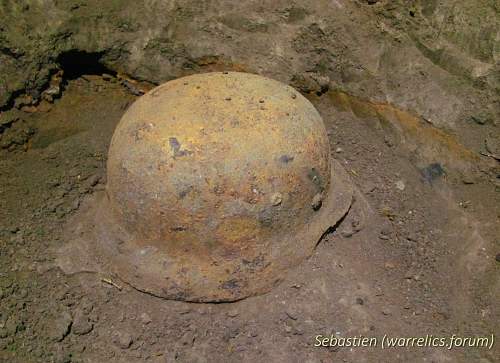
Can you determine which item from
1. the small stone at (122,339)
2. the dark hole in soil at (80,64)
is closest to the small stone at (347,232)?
the small stone at (122,339)

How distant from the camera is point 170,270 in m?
2.32

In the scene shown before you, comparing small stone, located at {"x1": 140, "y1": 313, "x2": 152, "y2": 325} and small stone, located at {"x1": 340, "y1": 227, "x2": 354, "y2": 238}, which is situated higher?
small stone, located at {"x1": 340, "y1": 227, "x2": 354, "y2": 238}

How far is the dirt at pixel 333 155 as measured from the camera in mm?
2273

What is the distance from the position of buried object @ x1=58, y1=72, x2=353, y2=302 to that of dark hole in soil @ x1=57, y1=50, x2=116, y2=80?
823 mm

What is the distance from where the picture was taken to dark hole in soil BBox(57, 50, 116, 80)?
2986 millimetres

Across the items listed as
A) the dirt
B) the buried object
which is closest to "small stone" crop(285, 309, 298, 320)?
the dirt

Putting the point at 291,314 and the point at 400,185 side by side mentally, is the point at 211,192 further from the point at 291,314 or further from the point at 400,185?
the point at 400,185

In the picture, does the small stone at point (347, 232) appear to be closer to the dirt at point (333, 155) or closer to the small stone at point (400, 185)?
the dirt at point (333, 155)

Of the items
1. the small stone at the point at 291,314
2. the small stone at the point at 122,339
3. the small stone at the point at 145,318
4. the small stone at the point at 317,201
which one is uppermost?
the small stone at the point at 317,201

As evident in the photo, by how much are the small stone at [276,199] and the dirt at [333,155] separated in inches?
14.4

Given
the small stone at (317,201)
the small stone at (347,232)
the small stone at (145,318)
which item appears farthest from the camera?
the small stone at (347,232)

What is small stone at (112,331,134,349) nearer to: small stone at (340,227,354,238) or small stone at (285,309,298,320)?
small stone at (285,309,298,320)

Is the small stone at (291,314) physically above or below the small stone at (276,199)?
below

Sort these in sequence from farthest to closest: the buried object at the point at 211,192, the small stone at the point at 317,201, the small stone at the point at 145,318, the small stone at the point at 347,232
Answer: the small stone at the point at 347,232 → the small stone at the point at 317,201 → the small stone at the point at 145,318 → the buried object at the point at 211,192
